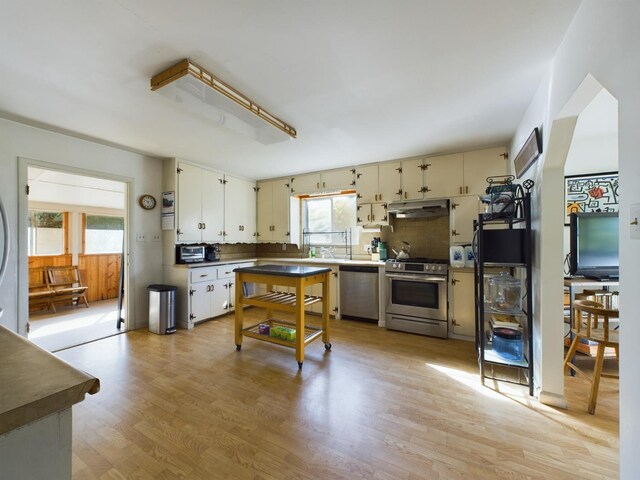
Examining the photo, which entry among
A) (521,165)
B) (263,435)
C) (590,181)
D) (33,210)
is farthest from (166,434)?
(33,210)

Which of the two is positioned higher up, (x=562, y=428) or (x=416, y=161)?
(x=416, y=161)

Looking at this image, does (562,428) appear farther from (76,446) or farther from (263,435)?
(76,446)

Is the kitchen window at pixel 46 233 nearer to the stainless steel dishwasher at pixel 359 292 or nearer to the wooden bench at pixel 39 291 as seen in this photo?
the wooden bench at pixel 39 291

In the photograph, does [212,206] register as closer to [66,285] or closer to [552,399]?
[66,285]

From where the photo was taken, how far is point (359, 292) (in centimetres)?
405

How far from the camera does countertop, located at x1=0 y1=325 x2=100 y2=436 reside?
539 millimetres

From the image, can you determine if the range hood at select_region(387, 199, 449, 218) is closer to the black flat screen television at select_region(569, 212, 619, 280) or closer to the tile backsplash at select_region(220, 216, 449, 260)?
the tile backsplash at select_region(220, 216, 449, 260)

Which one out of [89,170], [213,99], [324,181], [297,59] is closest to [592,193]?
[324,181]

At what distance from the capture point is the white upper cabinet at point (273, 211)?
5055 millimetres

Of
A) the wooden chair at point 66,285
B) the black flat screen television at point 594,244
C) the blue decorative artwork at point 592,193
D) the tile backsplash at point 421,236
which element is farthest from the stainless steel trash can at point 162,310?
the blue decorative artwork at point 592,193

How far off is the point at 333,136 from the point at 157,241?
2958mm

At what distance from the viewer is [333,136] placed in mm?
3137

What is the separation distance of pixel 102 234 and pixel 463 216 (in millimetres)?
7272

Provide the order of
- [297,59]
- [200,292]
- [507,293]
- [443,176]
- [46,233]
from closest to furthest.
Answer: [297,59]
[507,293]
[443,176]
[200,292]
[46,233]
